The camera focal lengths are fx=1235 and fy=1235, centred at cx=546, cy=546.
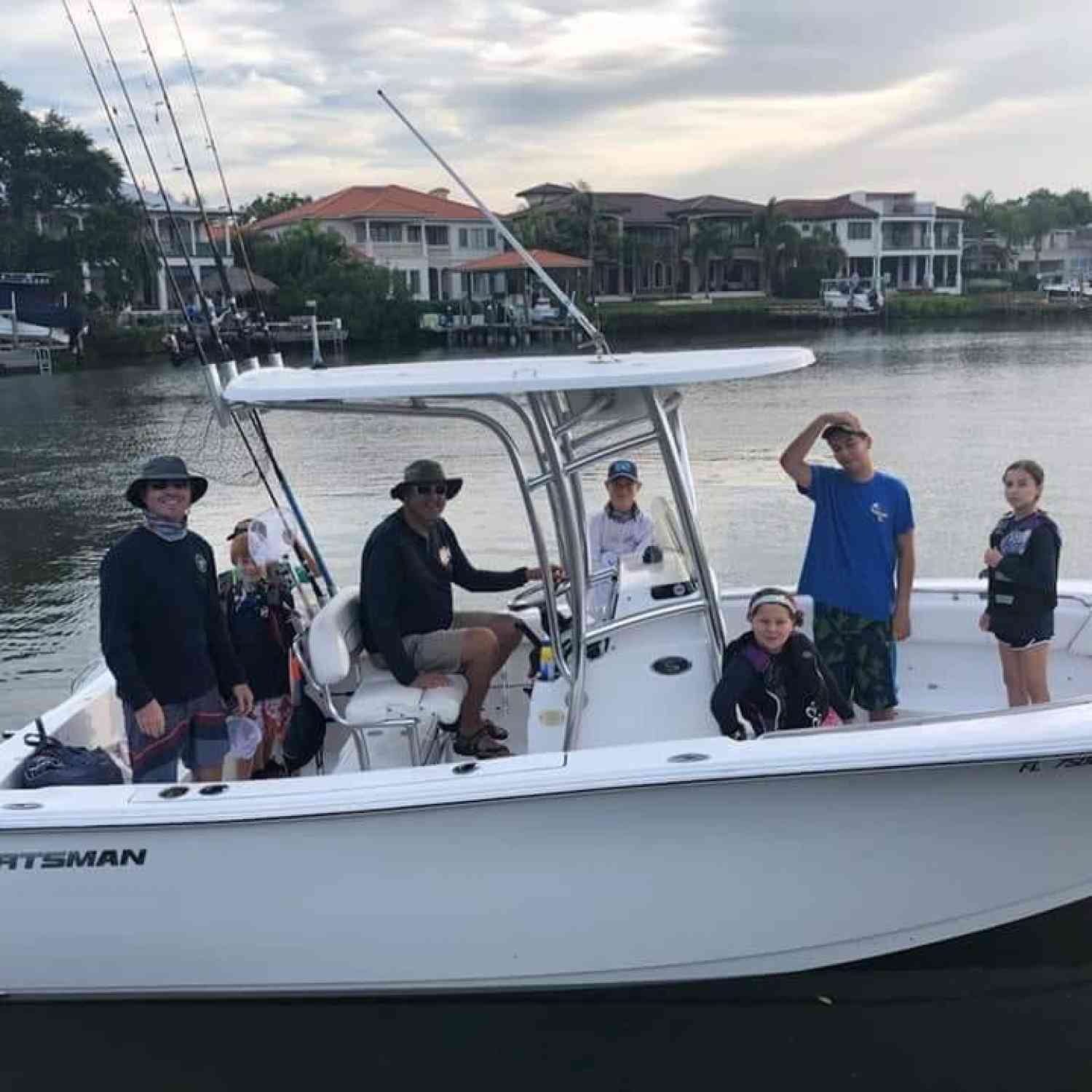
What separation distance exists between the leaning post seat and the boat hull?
62 centimetres

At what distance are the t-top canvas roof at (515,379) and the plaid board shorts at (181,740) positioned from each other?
1.05 metres

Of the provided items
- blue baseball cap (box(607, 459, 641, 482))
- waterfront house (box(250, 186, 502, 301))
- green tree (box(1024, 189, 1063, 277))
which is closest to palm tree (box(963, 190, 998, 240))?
green tree (box(1024, 189, 1063, 277))

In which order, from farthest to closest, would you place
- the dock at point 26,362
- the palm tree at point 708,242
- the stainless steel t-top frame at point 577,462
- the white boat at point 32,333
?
1. the palm tree at point 708,242
2. the white boat at point 32,333
3. the dock at point 26,362
4. the stainless steel t-top frame at point 577,462

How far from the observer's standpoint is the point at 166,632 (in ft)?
13.1

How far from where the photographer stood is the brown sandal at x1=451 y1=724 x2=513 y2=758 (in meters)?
4.64

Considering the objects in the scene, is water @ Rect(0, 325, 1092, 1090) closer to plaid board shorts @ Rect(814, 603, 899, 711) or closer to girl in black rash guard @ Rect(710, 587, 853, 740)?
girl in black rash guard @ Rect(710, 587, 853, 740)

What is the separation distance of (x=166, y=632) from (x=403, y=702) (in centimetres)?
89

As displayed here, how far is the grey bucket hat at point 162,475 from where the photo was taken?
12.7ft

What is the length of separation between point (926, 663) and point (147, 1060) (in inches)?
136

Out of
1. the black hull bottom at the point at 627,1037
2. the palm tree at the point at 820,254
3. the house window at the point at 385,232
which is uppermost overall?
the house window at the point at 385,232

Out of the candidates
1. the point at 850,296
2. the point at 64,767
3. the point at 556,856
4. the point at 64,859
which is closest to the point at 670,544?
the point at 556,856

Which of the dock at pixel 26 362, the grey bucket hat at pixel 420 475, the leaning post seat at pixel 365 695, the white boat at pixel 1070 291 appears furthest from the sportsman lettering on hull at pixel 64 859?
the white boat at pixel 1070 291

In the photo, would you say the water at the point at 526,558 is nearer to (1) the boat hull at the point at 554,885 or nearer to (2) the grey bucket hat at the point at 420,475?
(1) the boat hull at the point at 554,885

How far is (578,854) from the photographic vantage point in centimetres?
365
